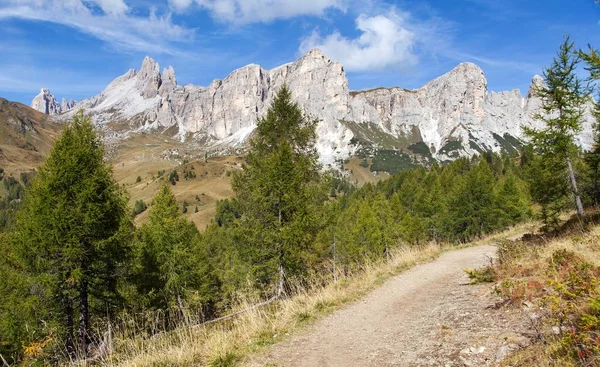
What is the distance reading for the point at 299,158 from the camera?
21.9 m

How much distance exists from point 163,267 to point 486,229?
44.2m

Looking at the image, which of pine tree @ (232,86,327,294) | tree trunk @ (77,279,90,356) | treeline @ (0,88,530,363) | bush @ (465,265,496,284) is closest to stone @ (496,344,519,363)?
bush @ (465,265,496,284)

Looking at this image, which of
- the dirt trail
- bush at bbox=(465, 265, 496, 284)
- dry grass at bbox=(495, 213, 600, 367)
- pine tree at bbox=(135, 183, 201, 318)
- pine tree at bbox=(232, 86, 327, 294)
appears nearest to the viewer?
dry grass at bbox=(495, 213, 600, 367)

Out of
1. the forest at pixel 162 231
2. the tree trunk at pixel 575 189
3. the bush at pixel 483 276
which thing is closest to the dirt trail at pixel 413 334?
the bush at pixel 483 276

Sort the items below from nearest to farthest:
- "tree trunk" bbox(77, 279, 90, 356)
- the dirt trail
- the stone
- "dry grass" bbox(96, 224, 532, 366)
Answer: the stone → the dirt trail → "dry grass" bbox(96, 224, 532, 366) → "tree trunk" bbox(77, 279, 90, 356)

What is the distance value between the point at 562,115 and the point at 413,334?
856 inches

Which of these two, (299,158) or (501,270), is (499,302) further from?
(299,158)

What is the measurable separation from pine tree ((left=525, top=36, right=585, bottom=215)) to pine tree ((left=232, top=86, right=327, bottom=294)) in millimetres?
13622

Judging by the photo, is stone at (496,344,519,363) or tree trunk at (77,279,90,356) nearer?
stone at (496,344,519,363)

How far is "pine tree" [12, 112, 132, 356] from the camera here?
50.1 ft

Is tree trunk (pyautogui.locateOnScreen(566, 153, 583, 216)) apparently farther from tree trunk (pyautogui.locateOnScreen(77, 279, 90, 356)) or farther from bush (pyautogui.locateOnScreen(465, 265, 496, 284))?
tree trunk (pyautogui.locateOnScreen(77, 279, 90, 356))

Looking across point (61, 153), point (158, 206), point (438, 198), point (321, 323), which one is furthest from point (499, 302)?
point (438, 198)

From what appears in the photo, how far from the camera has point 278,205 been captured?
64.6 feet

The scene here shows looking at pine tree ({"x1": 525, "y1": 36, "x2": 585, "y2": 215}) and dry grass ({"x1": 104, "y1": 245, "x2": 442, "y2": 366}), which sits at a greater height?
pine tree ({"x1": 525, "y1": 36, "x2": 585, "y2": 215})
